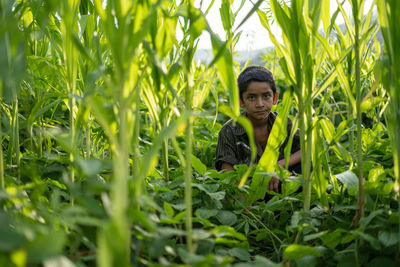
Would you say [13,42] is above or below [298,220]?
above

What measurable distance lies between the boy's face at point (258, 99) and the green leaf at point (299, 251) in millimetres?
831

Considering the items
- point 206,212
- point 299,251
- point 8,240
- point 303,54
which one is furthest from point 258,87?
point 8,240

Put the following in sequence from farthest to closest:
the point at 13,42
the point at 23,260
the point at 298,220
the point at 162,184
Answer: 1. the point at 162,184
2. the point at 298,220
3. the point at 13,42
4. the point at 23,260

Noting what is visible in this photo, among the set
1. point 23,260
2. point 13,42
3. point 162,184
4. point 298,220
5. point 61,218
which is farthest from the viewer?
point 162,184

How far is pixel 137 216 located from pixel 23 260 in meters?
0.19

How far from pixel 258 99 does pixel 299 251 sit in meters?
0.86

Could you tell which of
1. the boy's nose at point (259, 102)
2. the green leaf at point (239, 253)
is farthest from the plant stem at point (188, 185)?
the boy's nose at point (259, 102)

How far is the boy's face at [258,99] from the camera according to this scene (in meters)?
1.45

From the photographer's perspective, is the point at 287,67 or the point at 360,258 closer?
the point at 360,258

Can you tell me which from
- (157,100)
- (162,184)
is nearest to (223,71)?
(157,100)

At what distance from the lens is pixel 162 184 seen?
88 cm

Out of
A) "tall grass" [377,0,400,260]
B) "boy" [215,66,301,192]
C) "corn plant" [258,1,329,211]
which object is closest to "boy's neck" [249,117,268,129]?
"boy" [215,66,301,192]

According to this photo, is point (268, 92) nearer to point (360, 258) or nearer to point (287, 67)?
point (287, 67)

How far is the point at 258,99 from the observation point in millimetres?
1461
